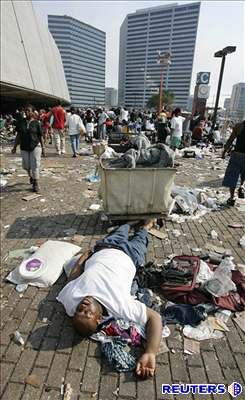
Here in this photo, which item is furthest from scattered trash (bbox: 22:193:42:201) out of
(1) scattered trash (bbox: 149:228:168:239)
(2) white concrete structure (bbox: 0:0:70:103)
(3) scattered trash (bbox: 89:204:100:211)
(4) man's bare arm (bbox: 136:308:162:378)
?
(2) white concrete structure (bbox: 0:0:70:103)

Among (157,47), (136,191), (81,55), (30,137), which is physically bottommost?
(136,191)

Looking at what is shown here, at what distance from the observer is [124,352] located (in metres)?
2.12

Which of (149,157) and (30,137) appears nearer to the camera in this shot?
(149,157)

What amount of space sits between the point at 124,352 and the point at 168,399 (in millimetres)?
460

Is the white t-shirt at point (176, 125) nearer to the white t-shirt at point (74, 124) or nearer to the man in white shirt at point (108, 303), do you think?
the white t-shirt at point (74, 124)

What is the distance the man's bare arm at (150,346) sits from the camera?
6.49ft

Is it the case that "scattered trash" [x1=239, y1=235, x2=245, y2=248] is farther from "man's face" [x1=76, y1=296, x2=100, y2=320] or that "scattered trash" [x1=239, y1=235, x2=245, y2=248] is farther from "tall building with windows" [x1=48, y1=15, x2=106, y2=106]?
"tall building with windows" [x1=48, y1=15, x2=106, y2=106]

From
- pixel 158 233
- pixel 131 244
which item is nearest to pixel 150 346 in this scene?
pixel 131 244

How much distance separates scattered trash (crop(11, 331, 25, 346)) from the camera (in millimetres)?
2295

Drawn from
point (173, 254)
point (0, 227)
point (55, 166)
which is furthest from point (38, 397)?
point (55, 166)

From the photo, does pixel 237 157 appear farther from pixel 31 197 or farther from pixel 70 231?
pixel 31 197

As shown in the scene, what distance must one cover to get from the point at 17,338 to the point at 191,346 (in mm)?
1615

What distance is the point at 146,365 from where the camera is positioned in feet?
6.56

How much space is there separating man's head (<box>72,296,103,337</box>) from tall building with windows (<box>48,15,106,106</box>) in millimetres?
99444
